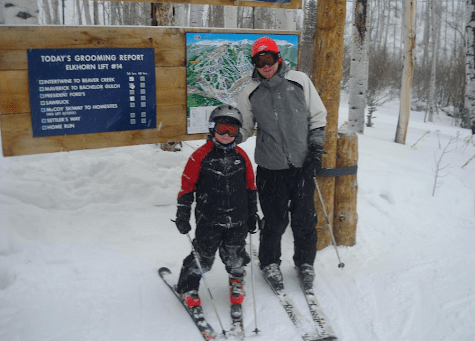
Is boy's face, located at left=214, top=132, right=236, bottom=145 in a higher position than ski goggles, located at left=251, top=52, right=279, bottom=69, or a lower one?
lower

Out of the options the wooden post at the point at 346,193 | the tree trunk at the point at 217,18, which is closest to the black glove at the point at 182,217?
the wooden post at the point at 346,193

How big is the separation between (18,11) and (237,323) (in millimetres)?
3881

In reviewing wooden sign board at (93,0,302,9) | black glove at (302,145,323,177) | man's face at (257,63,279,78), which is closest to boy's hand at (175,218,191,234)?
black glove at (302,145,323,177)

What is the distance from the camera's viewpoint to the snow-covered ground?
328 centimetres

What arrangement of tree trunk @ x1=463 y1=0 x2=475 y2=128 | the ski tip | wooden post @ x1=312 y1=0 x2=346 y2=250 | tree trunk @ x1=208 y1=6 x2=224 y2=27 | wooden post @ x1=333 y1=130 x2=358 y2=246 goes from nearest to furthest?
the ski tip < wooden post @ x1=312 y1=0 x2=346 y2=250 < wooden post @ x1=333 y1=130 x2=358 y2=246 < tree trunk @ x1=463 y1=0 x2=475 y2=128 < tree trunk @ x1=208 y1=6 x2=224 y2=27

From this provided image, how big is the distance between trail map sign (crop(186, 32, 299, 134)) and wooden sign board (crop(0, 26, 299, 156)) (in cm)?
6

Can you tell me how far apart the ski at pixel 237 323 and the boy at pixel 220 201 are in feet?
0.20

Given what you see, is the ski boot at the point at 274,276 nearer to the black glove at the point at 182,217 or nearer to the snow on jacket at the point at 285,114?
the snow on jacket at the point at 285,114

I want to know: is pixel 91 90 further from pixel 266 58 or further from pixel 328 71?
pixel 328 71

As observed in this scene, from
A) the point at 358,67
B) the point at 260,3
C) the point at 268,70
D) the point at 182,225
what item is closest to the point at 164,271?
the point at 182,225

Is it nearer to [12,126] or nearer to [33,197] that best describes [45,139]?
[12,126]

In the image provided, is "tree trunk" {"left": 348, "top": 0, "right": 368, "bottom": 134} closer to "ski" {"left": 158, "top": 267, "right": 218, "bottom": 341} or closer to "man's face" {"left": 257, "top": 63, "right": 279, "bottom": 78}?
"man's face" {"left": 257, "top": 63, "right": 279, "bottom": 78}

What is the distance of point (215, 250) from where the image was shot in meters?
3.46

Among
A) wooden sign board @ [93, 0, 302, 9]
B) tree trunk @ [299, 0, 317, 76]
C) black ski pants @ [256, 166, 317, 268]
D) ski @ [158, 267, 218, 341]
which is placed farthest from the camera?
tree trunk @ [299, 0, 317, 76]
